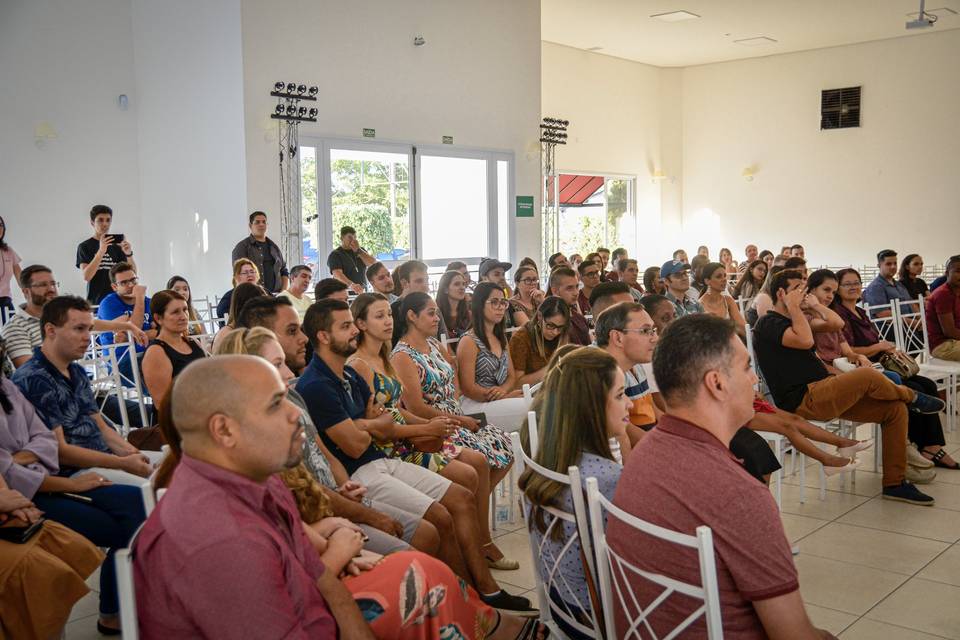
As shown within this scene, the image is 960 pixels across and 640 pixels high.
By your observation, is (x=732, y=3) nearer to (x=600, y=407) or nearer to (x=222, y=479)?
(x=600, y=407)

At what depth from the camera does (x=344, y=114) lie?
9.25 meters

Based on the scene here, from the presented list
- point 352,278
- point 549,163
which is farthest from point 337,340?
point 549,163

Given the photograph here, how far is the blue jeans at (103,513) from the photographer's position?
9.54 ft

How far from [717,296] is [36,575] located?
5.33m

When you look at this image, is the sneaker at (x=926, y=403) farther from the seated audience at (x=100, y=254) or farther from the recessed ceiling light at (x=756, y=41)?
the recessed ceiling light at (x=756, y=41)

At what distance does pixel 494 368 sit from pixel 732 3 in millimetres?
8934

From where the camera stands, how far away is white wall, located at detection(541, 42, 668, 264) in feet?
47.0

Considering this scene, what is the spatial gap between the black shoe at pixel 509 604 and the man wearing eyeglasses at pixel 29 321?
2.74 m

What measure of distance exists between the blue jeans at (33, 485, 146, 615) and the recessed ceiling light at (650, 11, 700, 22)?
36.4 ft

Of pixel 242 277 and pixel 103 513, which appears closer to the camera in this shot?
pixel 103 513

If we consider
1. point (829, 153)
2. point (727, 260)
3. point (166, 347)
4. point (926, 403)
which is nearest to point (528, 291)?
point (926, 403)

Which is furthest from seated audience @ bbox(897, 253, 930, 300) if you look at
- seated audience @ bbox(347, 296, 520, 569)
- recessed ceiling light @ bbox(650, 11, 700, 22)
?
seated audience @ bbox(347, 296, 520, 569)

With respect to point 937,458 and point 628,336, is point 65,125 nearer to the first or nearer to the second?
point 628,336

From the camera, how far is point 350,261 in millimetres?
8859
